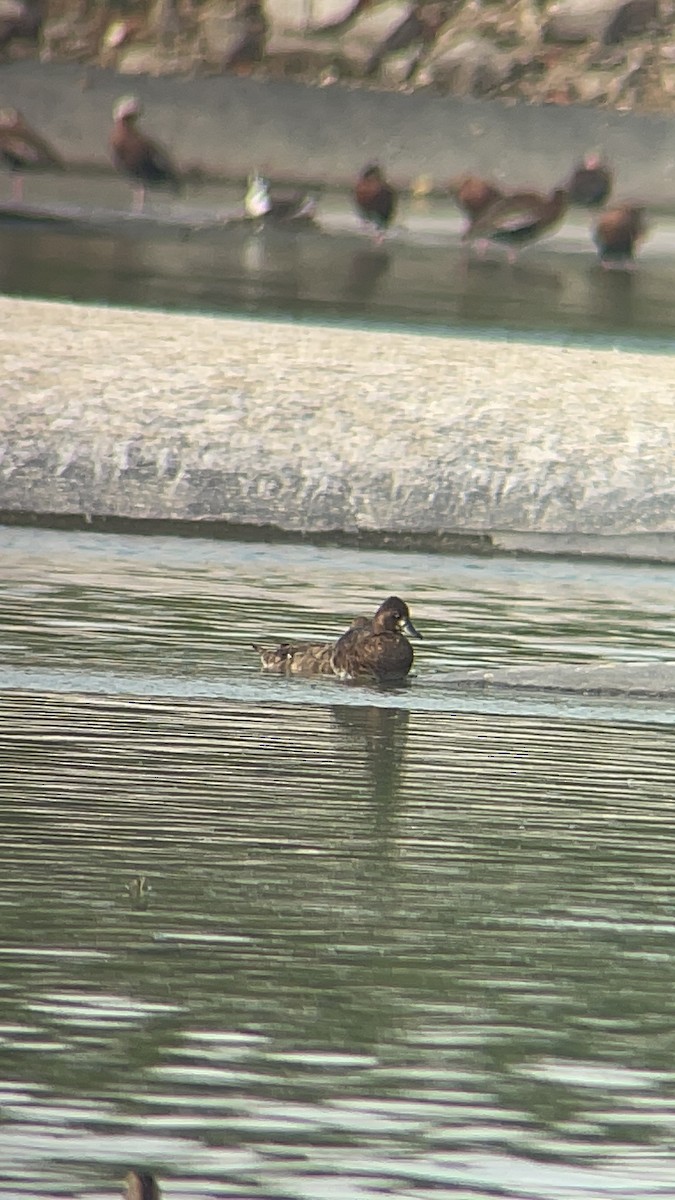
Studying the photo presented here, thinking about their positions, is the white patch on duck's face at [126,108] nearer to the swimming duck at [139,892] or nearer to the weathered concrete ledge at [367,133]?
the weathered concrete ledge at [367,133]

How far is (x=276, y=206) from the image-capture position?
25750 millimetres

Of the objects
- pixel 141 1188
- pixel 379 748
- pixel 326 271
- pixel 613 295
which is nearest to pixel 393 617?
pixel 379 748

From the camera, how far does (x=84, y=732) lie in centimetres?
702

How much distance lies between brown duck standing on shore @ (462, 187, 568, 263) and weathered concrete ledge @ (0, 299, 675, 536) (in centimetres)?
1109

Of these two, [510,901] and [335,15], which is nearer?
[510,901]

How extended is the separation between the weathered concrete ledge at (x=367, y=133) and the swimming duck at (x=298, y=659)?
23.3m

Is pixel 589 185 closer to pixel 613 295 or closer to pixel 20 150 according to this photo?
pixel 20 150

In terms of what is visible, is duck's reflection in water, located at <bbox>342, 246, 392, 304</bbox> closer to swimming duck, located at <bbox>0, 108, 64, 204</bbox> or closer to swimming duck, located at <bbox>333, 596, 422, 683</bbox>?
swimming duck, located at <bbox>0, 108, 64, 204</bbox>

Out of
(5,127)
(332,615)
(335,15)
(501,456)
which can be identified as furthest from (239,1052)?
(335,15)

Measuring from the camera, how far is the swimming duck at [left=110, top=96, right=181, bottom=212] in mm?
27375

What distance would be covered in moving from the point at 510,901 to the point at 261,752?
1468mm

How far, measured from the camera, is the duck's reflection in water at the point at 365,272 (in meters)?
19.0

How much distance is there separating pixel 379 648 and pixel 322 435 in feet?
14.1

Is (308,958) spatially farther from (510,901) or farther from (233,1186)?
(233,1186)
